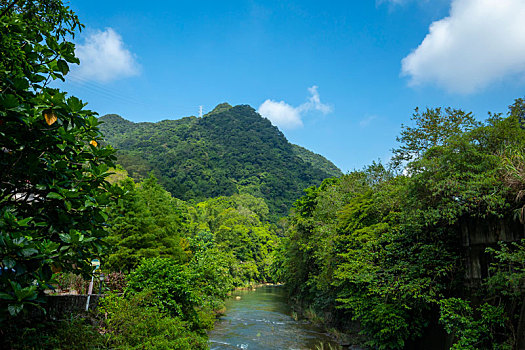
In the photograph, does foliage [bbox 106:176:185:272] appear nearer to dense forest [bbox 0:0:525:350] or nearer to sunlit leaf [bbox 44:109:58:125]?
dense forest [bbox 0:0:525:350]

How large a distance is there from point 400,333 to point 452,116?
34.7 feet

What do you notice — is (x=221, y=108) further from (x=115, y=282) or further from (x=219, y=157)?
(x=115, y=282)

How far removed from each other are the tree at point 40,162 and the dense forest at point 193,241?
0.06 ft

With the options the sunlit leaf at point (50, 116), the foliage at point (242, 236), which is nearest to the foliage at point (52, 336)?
the sunlit leaf at point (50, 116)

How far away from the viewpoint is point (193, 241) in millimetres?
21562

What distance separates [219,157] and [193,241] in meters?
102

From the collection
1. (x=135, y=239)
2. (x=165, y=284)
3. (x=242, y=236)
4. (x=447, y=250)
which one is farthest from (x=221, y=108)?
(x=447, y=250)

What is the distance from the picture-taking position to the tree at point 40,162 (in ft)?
12.5

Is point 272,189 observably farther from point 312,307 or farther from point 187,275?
point 187,275

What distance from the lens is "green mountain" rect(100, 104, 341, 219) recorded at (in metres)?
99.3

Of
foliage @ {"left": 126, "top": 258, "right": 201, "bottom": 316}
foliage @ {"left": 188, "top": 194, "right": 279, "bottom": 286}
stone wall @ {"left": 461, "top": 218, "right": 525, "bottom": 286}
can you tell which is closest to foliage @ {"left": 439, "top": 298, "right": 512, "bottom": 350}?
stone wall @ {"left": 461, "top": 218, "right": 525, "bottom": 286}

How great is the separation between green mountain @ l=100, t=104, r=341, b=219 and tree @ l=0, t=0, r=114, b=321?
7116cm

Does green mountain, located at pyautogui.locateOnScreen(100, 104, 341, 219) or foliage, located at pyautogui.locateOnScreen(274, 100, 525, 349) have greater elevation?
green mountain, located at pyautogui.locateOnScreen(100, 104, 341, 219)

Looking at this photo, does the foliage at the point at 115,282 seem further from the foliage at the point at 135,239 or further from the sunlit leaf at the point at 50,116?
the sunlit leaf at the point at 50,116
